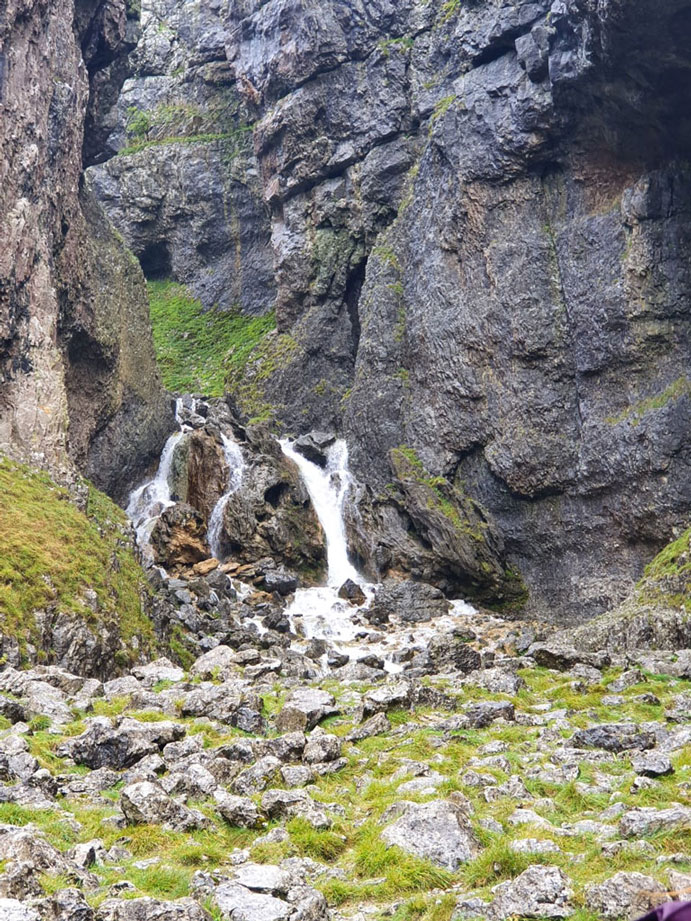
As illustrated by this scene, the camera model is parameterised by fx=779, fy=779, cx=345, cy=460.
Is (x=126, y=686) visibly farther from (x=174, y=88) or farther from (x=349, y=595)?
(x=174, y=88)

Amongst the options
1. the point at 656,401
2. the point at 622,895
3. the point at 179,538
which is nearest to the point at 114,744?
the point at 622,895

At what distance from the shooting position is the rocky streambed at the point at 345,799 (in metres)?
6.45

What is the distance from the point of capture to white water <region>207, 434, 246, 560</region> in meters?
43.0

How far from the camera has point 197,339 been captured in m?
73.1

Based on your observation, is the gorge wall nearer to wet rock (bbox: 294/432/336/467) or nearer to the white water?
wet rock (bbox: 294/432/336/467)

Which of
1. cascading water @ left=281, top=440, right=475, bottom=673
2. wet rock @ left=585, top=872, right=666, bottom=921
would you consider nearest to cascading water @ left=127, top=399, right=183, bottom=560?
cascading water @ left=281, top=440, right=475, bottom=673

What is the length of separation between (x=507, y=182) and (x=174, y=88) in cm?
5489

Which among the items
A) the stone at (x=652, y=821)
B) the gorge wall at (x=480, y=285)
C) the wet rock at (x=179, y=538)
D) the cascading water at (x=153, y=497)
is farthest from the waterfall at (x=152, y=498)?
the stone at (x=652, y=821)

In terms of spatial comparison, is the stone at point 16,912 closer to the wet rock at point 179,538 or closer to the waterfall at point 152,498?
the wet rock at point 179,538

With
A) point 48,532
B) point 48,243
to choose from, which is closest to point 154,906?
point 48,532

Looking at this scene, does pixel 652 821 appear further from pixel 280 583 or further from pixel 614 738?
pixel 280 583

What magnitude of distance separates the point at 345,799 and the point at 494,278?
3973 cm

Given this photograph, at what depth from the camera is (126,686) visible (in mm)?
16281

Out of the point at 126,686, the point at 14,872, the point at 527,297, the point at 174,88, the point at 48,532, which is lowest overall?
the point at 126,686
